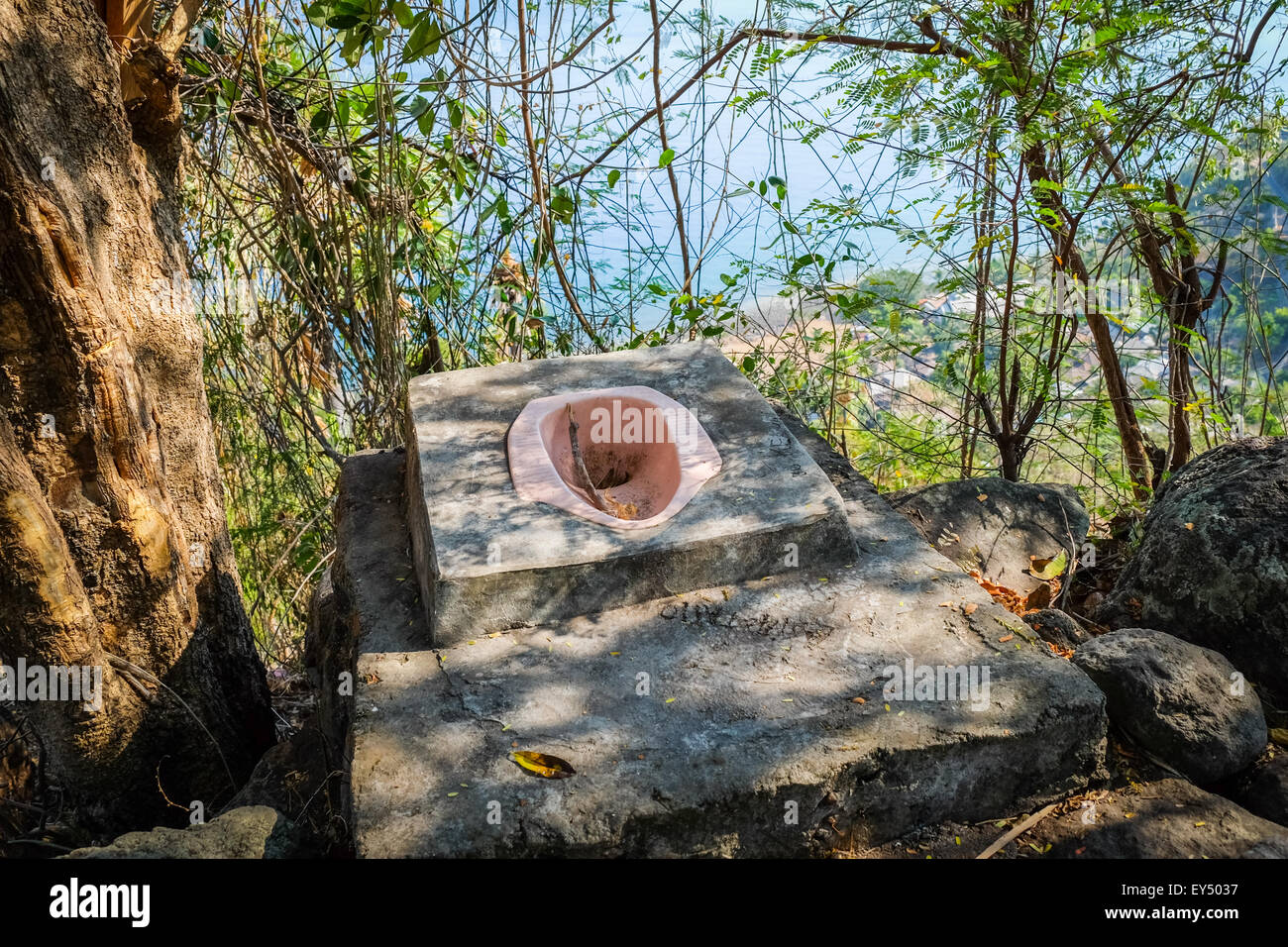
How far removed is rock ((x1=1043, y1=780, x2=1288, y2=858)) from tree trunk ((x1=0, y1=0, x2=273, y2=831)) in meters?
Result: 2.52

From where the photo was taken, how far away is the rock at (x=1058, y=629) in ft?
10.1

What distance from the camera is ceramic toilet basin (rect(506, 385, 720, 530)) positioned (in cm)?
321

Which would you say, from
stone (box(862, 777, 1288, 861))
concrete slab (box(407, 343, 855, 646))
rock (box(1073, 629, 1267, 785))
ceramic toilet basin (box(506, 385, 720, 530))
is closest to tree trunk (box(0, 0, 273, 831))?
concrete slab (box(407, 343, 855, 646))

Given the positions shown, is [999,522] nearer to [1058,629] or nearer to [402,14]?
[1058,629]

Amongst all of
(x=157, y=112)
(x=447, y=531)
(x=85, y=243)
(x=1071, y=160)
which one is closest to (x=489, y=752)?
(x=447, y=531)

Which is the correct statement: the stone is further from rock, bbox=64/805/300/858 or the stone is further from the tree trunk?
the tree trunk

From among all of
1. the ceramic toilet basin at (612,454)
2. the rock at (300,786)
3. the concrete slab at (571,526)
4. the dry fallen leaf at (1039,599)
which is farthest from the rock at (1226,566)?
the rock at (300,786)

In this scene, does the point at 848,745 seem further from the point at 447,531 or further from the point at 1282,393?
the point at 1282,393

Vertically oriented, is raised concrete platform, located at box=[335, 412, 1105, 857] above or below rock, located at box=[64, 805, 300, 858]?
above

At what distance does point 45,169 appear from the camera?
2.45 meters

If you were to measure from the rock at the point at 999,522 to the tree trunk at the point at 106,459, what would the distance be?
2570mm

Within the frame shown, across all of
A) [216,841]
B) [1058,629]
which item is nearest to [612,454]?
[1058,629]

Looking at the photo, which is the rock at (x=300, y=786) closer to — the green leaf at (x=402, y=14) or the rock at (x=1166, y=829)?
the rock at (x=1166, y=829)

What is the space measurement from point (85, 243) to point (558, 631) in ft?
5.44
